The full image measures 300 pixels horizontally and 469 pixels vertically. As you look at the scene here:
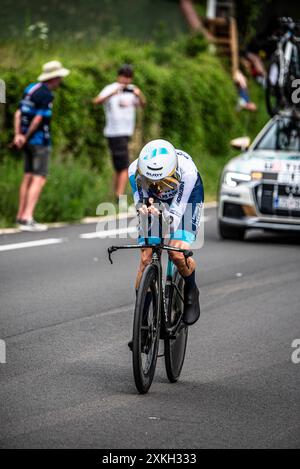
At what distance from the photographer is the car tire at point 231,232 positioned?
16.4 metres

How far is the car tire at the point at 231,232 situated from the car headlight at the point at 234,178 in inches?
21.3

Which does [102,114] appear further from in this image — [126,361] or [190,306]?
[190,306]

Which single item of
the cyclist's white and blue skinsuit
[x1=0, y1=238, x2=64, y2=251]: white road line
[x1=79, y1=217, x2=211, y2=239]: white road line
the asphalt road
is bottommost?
[x1=79, y1=217, x2=211, y2=239]: white road line

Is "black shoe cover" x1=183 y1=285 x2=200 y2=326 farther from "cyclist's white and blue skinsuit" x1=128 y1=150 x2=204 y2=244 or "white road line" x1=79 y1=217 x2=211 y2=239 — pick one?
"white road line" x1=79 y1=217 x2=211 y2=239

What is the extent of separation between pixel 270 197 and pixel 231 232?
34.1 inches

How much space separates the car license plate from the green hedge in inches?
140

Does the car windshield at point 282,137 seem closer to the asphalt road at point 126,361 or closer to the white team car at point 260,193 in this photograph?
the white team car at point 260,193

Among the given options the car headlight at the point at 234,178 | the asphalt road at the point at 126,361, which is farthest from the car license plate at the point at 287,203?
the asphalt road at the point at 126,361

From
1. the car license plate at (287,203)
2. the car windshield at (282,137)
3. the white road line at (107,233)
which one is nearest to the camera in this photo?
the car license plate at (287,203)

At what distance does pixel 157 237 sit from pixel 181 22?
95.3 ft

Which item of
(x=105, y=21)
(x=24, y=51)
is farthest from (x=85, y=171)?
(x=105, y=21)

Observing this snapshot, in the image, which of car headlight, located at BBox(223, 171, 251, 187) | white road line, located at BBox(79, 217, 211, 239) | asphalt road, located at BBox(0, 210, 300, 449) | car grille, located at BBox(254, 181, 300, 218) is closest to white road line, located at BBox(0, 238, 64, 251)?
asphalt road, located at BBox(0, 210, 300, 449)

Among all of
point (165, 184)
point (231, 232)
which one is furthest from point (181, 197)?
point (231, 232)

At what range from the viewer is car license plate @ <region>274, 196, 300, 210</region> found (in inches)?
620
